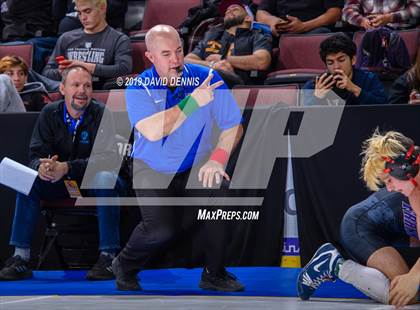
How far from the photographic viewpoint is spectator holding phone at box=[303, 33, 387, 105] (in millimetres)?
6230

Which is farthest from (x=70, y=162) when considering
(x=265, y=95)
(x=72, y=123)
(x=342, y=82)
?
(x=342, y=82)

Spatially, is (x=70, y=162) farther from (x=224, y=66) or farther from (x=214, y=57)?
(x=214, y=57)

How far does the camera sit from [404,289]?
459 centimetres

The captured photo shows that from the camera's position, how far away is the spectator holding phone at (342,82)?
6230mm

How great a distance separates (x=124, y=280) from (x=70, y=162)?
1.14 metres

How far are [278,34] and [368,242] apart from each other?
3.54m

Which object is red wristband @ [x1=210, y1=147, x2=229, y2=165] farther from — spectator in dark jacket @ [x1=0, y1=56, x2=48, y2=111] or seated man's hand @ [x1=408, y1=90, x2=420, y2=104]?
spectator in dark jacket @ [x1=0, y1=56, x2=48, y2=111]

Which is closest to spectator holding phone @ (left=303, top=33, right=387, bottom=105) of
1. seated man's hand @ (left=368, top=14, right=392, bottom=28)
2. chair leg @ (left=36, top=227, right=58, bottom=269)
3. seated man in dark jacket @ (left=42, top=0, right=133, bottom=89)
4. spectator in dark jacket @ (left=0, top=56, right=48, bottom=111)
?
seated man's hand @ (left=368, top=14, right=392, bottom=28)

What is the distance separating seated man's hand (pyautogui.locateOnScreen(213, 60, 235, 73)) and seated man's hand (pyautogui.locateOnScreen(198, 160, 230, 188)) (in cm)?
225

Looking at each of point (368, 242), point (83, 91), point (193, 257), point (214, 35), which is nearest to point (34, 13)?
point (214, 35)

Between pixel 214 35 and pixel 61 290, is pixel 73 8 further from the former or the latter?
pixel 61 290

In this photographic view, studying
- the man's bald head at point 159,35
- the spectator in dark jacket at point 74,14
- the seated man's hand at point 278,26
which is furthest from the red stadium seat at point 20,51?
the man's bald head at point 159,35

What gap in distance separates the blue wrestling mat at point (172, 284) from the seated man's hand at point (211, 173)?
2.14 feet

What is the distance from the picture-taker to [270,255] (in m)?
6.14
